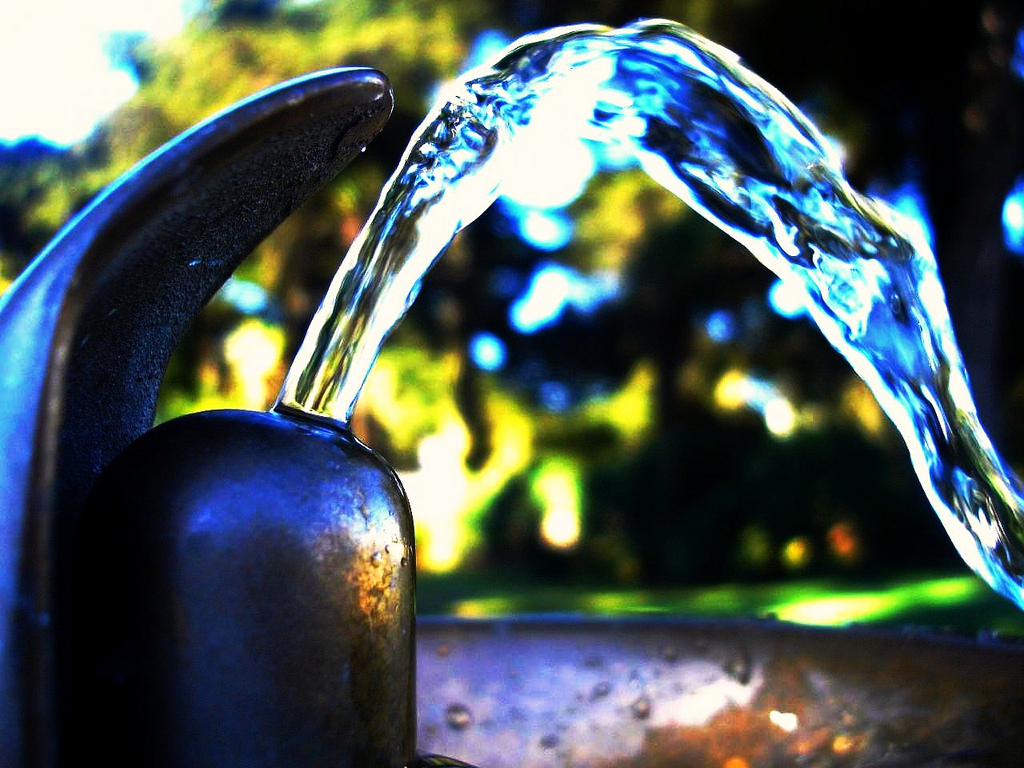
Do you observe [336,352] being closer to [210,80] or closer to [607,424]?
[210,80]

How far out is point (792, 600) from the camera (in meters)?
8.24

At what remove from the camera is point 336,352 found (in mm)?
1276

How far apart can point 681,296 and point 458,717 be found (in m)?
13.0

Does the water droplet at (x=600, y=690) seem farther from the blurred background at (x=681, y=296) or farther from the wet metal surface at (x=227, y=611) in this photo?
the blurred background at (x=681, y=296)

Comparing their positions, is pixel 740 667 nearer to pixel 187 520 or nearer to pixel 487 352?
pixel 187 520

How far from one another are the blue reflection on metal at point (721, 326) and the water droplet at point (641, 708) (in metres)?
13.3

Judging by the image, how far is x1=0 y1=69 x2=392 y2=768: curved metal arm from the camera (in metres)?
0.80

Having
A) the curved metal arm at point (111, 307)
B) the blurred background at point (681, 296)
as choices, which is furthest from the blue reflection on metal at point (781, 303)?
the curved metal arm at point (111, 307)

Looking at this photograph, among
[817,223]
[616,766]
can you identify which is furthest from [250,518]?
[817,223]

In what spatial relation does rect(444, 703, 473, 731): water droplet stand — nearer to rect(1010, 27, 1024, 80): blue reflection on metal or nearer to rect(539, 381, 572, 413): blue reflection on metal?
rect(1010, 27, 1024, 80): blue reflection on metal

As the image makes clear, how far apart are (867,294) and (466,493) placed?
14963mm

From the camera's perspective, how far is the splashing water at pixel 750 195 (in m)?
1.41

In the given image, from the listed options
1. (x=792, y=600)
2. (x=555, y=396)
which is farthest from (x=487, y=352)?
(x=792, y=600)

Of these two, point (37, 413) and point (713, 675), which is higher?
point (37, 413)
